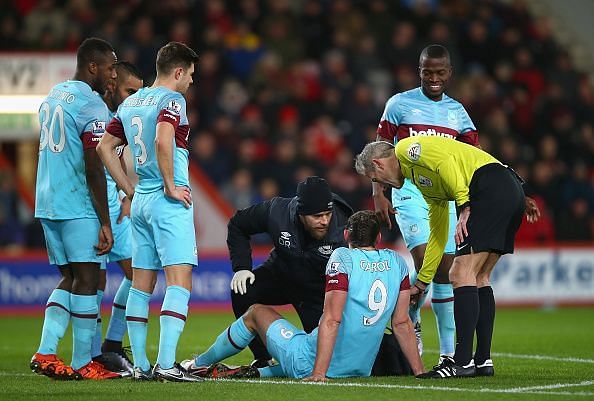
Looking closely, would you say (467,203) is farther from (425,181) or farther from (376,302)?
(376,302)

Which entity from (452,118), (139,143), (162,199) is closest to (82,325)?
(162,199)

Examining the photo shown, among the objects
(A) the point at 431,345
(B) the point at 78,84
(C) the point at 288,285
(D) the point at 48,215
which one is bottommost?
(A) the point at 431,345

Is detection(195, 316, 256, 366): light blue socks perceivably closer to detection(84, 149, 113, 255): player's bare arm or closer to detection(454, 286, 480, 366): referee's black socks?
detection(84, 149, 113, 255): player's bare arm

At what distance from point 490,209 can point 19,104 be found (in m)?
9.46

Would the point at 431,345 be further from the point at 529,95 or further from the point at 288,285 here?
the point at 529,95

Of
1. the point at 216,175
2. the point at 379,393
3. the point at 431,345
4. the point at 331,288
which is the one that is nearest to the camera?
the point at 379,393

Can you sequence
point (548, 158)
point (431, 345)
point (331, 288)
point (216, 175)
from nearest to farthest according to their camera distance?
point (331, 288) < point (431, 345) < point (216, 175) < point (548, 158)

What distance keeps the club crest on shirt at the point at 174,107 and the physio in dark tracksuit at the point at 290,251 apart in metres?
1.10

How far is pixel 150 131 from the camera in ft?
25.5

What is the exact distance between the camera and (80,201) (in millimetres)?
8438

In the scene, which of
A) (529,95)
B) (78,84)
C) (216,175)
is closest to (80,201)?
(78,84)

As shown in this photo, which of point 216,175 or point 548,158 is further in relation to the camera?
point 548,158

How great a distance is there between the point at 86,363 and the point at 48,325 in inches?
16.2

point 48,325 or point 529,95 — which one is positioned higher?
point 529,95
